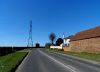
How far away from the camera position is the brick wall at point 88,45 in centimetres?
5335

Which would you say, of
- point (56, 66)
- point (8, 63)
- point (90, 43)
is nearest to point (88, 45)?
point (90, 43)

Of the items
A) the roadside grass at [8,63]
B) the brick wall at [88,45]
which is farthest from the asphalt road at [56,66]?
the brick wall at [88,45]

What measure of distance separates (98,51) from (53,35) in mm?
128676

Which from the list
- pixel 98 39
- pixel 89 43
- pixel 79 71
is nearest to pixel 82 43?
pixel 89 43

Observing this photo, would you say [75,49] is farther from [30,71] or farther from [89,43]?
[30,71]

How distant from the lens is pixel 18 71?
19047 millimetres

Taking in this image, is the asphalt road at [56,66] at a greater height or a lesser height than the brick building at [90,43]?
lesser

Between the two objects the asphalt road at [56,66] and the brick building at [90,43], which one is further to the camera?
the brick building at [90,43]

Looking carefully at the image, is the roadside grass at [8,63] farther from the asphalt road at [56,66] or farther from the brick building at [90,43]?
the brick building at [90,43]

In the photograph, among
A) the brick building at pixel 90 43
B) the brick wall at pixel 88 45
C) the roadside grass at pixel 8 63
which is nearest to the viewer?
the roadside grass at pixel 8 63

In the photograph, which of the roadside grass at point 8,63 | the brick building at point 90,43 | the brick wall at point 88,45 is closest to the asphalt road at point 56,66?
the roadside grass at point 8,63

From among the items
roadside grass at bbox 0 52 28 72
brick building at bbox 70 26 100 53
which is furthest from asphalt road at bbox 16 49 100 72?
brick building at bbox 70 26 100 53

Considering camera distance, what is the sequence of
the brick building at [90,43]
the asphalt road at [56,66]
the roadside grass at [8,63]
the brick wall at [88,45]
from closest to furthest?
1. the asphalt road at [56,66]
2. the roadside grass at [8,63]
3. the brick wall at [88,45]
4. the brick building at [90,43]

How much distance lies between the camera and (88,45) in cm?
5919
